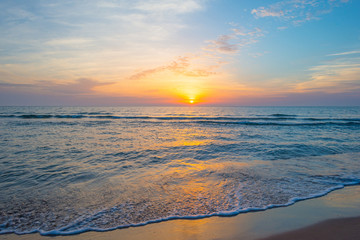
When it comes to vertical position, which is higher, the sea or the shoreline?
the sea

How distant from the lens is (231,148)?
11.0m

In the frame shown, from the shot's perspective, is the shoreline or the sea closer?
the shoreline

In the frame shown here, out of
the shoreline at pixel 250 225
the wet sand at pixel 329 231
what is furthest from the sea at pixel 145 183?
the wet sand at pixel 329 231

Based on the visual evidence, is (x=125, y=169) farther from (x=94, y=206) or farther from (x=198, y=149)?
(x=198, y=149)

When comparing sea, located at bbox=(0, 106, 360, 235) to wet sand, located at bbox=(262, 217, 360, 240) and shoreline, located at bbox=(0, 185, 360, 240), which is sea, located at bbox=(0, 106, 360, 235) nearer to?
shoreline, located at bbox=(0, 185, 360, 240)

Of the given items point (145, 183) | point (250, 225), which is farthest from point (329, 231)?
point (145, 183)

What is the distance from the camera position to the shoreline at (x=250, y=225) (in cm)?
339

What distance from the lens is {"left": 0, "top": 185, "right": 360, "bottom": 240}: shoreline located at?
3387 millimetres

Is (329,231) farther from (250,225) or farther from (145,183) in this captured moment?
(145,183)

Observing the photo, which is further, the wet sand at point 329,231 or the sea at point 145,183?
the sea at point 145,183

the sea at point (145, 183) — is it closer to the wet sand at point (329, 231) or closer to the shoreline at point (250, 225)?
the shoreline at point (250, 225)

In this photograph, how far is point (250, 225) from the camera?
374cm

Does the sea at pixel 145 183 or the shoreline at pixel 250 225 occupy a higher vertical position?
the sea at pixel 145 183

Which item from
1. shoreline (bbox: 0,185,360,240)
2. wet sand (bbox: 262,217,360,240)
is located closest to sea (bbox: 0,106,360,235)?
shoreline (bbox: 0,185,360,240)
